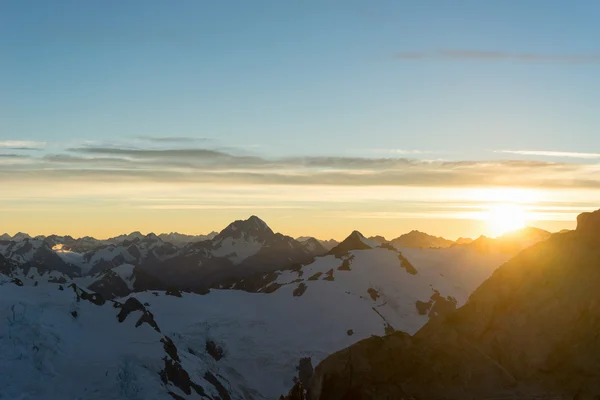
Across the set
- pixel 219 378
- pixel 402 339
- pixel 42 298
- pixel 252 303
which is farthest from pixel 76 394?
pixel 252 303

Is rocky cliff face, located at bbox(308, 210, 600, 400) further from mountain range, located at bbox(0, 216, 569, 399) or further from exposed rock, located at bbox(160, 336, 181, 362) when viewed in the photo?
exposed rock, located at bbox(160, 336, 181, 362)

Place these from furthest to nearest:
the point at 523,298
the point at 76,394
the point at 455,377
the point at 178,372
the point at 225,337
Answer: the point at 225,337
the point at 178,372
the point at 76,394
the point at 523,298
the point at 455,377

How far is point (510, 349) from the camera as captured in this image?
35.0m

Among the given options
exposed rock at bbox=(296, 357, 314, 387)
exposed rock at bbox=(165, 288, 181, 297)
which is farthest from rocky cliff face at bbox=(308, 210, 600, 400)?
exposed rock at bbox=(165, 288, 181, 297)

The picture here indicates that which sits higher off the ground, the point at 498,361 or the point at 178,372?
the point at 498,361

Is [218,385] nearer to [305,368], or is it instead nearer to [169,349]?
[169,349]

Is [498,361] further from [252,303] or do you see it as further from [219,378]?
[252,303]

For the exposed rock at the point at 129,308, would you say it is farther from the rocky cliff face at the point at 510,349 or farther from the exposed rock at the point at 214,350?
the rocky cliff face at the point at 510,349

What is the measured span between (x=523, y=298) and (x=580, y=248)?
4.69 metres

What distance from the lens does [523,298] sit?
3719 centimetres

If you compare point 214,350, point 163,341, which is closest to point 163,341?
point 163,341

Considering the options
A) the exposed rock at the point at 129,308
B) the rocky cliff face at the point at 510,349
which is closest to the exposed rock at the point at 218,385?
the exposed rock at the point at 129,308

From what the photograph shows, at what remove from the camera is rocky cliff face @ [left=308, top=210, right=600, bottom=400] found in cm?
3166

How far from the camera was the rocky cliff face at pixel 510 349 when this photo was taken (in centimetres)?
3166
